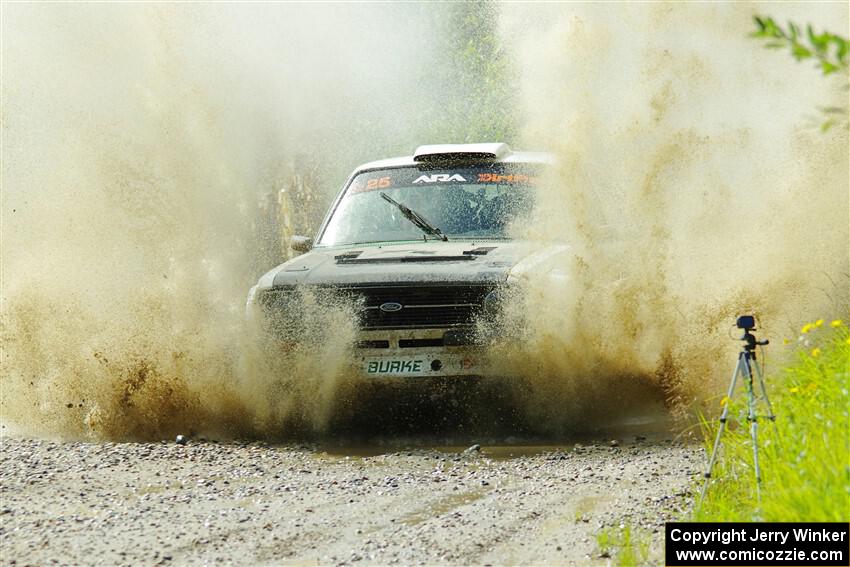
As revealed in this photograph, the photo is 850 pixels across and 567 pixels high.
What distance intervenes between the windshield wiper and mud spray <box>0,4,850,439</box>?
770 mm

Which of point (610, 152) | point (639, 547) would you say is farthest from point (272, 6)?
point (639, 547)

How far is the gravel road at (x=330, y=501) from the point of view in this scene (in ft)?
17.5

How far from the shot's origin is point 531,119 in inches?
414

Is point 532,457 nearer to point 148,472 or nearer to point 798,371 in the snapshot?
point 798,371

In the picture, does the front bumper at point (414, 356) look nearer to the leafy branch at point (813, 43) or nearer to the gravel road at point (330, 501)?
the gravel road at point (330, 501)

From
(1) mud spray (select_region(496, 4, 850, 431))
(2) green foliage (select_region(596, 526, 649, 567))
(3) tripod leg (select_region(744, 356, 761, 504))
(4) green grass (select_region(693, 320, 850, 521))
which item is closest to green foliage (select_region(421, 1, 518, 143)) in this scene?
(1) mud spray (select_region(496, 4, 850, 431))

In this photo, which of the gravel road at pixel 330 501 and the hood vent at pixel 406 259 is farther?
the hood vent at pixel 406 259

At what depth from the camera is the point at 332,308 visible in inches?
323

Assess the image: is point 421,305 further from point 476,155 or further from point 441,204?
point 476,155

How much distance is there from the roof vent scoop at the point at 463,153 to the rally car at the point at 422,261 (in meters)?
0.01

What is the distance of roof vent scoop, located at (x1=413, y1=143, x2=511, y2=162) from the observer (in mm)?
9680

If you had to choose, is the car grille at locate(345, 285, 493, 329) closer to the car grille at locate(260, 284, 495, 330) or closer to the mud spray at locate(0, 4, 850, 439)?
the car grille at locate(260, 284, 495, 330)

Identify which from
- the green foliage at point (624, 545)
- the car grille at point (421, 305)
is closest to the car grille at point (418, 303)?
the car grille at point (421, 305)

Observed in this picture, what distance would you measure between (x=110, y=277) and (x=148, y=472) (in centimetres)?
387
